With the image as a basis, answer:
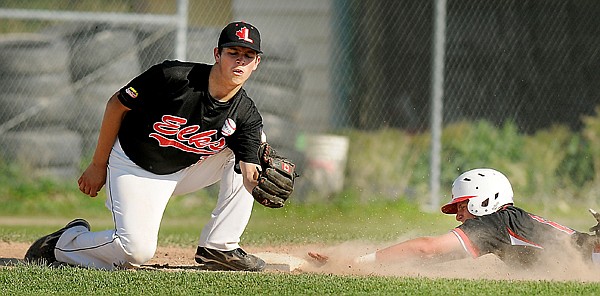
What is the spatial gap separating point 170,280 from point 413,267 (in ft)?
5.38

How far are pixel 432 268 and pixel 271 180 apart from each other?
50.9 inches

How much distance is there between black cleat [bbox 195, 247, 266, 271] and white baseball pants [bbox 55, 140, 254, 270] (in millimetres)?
40

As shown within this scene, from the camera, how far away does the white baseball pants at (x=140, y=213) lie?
578 cm

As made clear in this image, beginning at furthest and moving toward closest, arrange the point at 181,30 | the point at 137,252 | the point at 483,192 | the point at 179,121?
1. the point at 181,30
2. the point at 483,192
3. the point at 137,252
4. the point at 179,121

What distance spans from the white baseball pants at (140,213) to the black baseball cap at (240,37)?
0.82 meters

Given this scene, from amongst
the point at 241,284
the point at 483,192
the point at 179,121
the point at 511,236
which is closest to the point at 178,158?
the point at 179,121

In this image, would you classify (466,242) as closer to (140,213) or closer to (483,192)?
(483,192)

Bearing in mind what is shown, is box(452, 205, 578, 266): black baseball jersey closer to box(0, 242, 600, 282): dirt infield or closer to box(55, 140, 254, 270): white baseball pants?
box(0, 242, 600, 282): dirt infield

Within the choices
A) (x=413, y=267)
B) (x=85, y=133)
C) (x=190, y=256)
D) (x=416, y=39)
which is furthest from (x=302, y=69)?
(x=413, y=267)

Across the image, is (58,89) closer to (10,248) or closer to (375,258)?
(10,248)

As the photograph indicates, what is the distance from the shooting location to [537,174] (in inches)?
456

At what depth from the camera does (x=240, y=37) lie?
18.1 feet

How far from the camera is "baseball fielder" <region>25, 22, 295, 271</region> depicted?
560 cm

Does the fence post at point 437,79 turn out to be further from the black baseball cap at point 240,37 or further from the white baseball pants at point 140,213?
the black baseball cap at point 240,37
